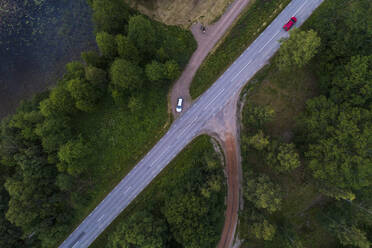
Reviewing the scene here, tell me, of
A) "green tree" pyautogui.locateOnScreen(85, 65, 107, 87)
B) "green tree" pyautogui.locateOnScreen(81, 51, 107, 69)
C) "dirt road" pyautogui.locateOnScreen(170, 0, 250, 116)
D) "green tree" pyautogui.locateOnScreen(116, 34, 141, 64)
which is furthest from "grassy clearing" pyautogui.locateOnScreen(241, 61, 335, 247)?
"green tree" pyautogui.locateOnScreen(81, 51, 107, 69)

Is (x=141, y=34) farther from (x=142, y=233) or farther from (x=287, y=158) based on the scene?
(x=142, y=233)

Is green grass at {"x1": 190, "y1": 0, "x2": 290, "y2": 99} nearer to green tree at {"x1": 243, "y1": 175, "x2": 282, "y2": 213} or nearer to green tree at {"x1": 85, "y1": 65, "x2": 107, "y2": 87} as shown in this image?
green tree at {"x1": 85, "y1": 65, "x2": 107, "y2": 87}

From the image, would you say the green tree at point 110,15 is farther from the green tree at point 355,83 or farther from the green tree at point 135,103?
the green tree at point 355,83

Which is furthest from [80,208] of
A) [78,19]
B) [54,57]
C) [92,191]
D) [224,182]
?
[78,19]

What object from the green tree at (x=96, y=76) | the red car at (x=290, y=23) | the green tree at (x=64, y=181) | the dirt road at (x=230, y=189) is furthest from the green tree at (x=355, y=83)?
the green tree at (x=64, y=181)

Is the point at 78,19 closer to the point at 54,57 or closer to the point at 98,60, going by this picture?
the point at 54,57
